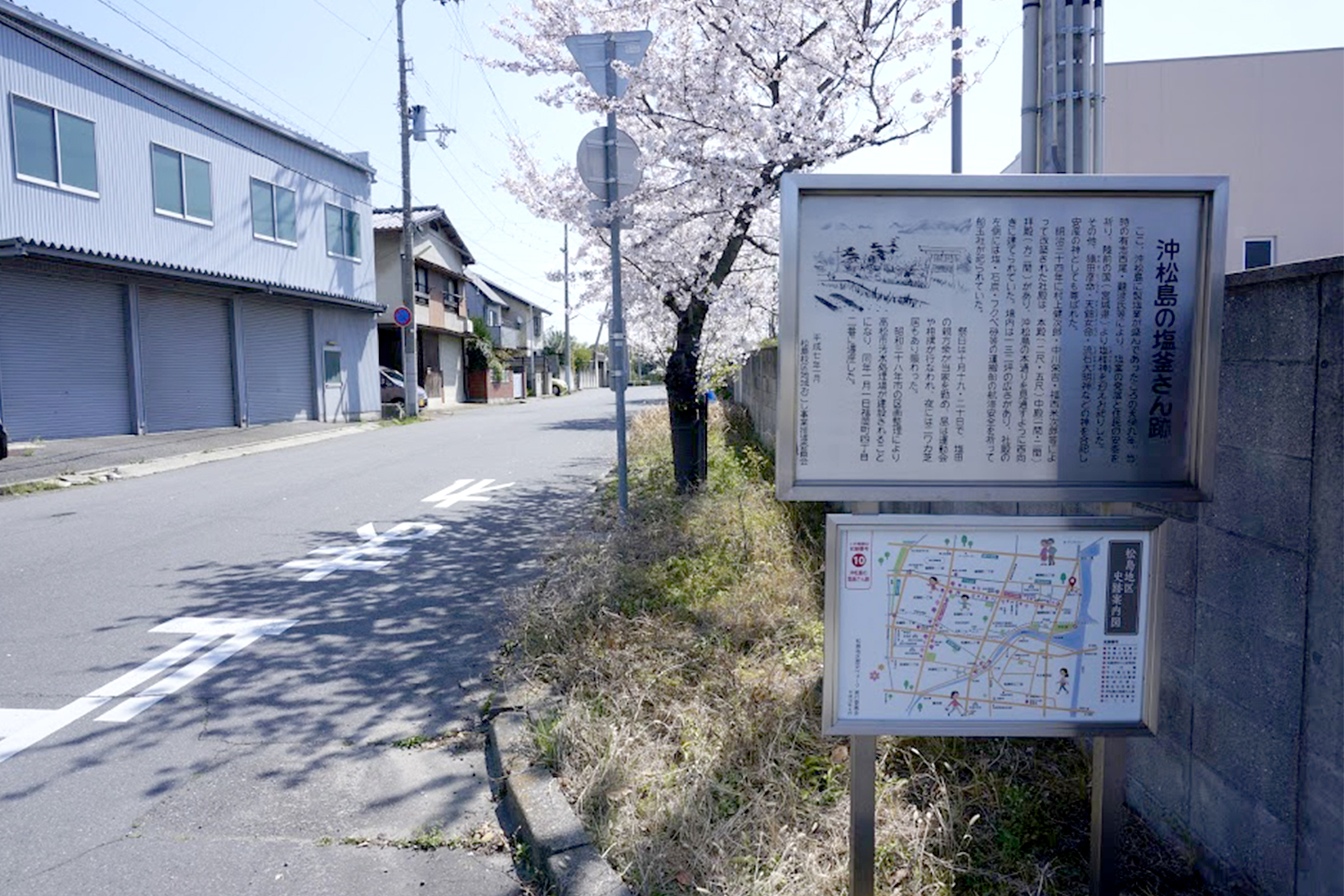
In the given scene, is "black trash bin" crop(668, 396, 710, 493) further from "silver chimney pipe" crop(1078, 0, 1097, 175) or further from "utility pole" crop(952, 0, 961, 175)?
"silver chimney pipe" crop(1078, 0, 1097, 175)

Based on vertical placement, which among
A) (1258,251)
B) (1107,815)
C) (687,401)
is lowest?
(1107,815)

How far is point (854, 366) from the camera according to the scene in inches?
97.2

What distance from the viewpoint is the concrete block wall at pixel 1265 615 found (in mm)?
2170

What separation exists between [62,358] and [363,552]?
455 inches

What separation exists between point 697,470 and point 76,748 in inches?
216

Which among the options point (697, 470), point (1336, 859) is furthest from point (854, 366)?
point (697, 470)

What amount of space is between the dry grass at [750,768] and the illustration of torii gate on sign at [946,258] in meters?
1.81

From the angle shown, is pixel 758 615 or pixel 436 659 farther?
pixel 436 659

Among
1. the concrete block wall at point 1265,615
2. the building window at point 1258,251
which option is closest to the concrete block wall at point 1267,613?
the concrete block wall at point 1265,615

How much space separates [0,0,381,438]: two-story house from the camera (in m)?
15.0

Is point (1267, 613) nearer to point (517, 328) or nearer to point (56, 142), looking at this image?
point (56, 142)

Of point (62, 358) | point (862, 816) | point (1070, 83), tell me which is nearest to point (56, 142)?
point (62, 358)

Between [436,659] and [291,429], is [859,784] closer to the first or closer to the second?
[436,659]

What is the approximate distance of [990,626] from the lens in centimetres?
251
